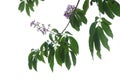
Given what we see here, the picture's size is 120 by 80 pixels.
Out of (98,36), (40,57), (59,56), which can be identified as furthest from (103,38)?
(40,57)

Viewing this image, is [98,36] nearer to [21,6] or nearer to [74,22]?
[74,22]

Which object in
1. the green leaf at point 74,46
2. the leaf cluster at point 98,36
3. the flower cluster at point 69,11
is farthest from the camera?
the flower cluster at point 69,11

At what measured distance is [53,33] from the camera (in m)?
1.57

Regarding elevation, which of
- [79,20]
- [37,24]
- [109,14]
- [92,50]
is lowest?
[92,50]

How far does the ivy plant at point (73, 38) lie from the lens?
1044 millimetres

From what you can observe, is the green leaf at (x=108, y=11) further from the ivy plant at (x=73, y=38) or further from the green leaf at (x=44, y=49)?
the green leaf at (x=44, y=49)

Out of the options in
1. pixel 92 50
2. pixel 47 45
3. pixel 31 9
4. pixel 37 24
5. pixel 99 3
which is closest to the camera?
pixel 92 50

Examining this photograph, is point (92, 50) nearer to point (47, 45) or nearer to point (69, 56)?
point (69, 56)

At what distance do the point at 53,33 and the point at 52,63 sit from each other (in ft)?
0.77

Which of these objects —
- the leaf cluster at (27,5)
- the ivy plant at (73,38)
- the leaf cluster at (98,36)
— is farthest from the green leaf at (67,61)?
the leaf cluster at (27,5)

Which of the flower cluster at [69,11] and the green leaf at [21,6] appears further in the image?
the green leaf at [21,6]

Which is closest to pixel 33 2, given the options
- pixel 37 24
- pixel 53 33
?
pixel 37 24

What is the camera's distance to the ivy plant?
1.04 meters

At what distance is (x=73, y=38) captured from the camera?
1352 mm
